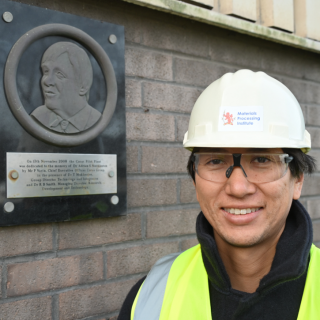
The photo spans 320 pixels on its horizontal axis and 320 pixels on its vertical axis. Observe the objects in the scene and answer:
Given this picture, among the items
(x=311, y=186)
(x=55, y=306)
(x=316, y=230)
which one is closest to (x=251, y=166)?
(x=55, y=306)

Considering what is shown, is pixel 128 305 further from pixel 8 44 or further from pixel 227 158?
pixel 8 44

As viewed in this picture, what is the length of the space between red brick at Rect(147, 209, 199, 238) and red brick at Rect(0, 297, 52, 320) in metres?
0.76

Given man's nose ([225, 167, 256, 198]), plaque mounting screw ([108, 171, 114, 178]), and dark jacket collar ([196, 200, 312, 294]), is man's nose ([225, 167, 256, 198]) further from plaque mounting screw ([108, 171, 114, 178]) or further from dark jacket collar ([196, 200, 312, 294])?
plaque mounting screw ([108, 171, 114, 178])

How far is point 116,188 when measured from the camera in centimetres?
235

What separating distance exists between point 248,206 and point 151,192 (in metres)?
1.07

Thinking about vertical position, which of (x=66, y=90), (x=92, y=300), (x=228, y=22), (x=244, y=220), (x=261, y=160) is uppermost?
(x=228, y=22)

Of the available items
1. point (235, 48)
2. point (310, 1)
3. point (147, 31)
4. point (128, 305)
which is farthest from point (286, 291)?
point (310, 1)

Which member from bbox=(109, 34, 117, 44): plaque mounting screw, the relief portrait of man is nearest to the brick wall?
bbox=(109, 34, 117, 44): plaque mounting screw

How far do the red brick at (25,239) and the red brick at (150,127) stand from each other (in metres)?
0.79

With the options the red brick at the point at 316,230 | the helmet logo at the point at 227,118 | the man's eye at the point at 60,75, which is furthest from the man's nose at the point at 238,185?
the red brick at the point at 316,230

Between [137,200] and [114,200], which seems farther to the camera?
[137,200]

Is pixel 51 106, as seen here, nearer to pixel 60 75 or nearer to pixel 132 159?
pixel 60 75

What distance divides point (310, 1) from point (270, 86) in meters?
2.19

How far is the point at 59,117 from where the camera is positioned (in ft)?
Answer: 7.02
